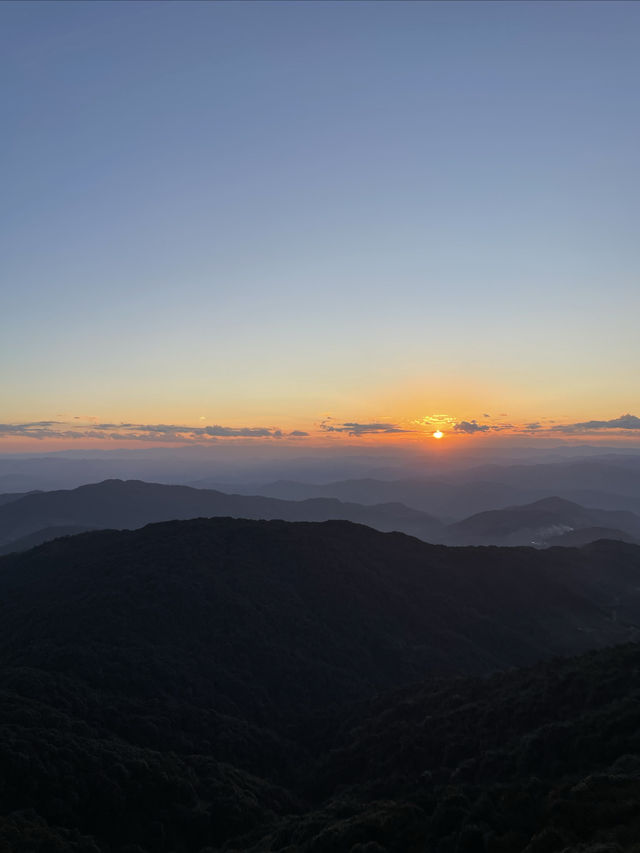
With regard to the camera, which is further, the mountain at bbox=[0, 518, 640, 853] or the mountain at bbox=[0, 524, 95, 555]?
the mountain at bbox=[0, 524, 95, 555]

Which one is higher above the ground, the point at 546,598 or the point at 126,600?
the point at 126,600

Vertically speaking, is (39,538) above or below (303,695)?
below

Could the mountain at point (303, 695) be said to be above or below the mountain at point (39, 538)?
above

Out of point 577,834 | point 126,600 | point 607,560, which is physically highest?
point 577,834

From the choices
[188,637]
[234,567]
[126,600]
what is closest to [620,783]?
[188,637]

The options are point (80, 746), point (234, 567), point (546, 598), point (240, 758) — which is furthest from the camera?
point (546, 598)

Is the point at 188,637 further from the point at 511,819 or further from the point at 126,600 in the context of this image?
the point at 511,819

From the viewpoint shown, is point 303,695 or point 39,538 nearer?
point 303,695

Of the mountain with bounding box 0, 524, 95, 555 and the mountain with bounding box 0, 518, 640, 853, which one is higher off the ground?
the mountain with bounding box 0, 518, 640, 853
